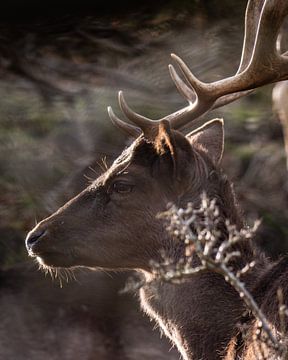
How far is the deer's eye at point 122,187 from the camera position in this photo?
23.5 feet

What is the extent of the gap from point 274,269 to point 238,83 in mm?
1261

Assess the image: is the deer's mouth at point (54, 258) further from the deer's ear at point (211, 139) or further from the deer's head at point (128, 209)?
the deer's ear at point (211, 139)

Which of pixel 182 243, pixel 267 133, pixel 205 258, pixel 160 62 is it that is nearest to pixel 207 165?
pixel 182 243

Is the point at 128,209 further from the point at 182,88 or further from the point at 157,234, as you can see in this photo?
the point at 182,88

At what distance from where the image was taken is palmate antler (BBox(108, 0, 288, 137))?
6.75 metres

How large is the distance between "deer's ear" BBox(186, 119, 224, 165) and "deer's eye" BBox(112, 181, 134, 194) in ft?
1.96

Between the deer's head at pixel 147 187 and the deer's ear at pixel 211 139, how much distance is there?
5cm

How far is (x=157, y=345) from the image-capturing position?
428 inches

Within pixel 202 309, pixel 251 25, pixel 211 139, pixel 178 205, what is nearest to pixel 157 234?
pixel 178 205

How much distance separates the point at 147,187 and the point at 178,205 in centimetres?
24

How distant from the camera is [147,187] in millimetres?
7145

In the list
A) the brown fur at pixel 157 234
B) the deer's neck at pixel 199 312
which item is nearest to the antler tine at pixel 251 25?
the brown fur at pixel 157 234

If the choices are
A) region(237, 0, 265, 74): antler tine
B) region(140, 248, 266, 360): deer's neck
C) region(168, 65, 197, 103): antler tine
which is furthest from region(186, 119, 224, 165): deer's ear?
region(140, 248, 266, 360): deer's neck

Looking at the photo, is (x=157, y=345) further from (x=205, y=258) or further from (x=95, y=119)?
(x=205, y=258)
